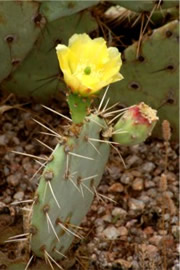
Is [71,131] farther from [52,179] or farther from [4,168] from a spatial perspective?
[4,168]

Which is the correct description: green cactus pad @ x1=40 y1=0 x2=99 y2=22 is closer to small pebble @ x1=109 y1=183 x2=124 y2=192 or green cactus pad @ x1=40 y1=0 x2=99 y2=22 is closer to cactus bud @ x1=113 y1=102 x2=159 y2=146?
cactus bud @ x1=113 y1=102 x2=159 y2=146

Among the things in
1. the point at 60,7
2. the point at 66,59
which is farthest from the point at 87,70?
the point at 60,7

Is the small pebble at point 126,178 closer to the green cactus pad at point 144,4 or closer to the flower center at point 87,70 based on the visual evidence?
the green cactus pad at point 144,4

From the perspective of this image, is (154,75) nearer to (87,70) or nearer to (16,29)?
(16,29)

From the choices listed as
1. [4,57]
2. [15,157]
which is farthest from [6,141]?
[4,57]

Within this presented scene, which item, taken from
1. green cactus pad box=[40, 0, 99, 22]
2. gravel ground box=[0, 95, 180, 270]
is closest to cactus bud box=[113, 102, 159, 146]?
gravel ground box=[0, 95, 180, 270]

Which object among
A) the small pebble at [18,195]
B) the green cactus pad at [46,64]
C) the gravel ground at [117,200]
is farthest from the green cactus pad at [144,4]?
the small pebble at [18,195]
